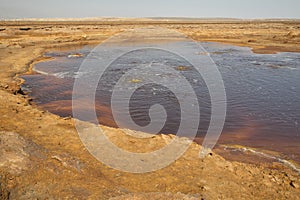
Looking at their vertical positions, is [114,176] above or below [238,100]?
above

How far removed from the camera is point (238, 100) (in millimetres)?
11227

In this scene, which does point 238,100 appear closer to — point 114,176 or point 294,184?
point 294,184

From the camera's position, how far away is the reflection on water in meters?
7.68

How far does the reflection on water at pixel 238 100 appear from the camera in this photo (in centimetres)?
768

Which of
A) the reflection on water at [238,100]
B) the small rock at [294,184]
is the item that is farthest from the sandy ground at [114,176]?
the reflection on water at [238,100]

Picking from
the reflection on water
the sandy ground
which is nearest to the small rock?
the sandy ground

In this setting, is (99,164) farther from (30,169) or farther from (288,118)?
(288,118)

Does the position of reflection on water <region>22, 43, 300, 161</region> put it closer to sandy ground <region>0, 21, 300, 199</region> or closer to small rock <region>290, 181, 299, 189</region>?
small rock <region>290, 181, 299, 189</region>

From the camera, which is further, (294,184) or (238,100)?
(238,100)

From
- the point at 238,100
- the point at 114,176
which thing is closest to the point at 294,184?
the point at 114,176

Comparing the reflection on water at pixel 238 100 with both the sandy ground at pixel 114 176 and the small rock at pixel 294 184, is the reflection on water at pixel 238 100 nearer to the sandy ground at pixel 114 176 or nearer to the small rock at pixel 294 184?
the small rock at pixel 294 184

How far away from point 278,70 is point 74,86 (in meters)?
13.9

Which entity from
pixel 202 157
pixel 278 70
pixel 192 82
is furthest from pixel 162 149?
pixel 278 70

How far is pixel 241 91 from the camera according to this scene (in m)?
12.7
